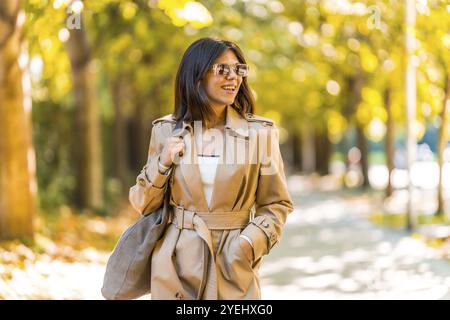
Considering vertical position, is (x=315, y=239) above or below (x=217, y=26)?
below

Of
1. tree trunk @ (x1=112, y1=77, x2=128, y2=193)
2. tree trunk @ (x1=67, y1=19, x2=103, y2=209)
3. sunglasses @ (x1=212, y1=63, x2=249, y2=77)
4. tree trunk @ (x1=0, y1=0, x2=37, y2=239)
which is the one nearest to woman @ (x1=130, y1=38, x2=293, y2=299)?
sunglasses @ (x1=212, y1=63, x2=249, y2=77)

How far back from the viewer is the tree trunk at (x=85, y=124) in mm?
16938

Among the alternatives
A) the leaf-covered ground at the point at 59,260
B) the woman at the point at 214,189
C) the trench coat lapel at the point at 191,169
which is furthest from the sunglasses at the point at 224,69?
the leaf-covered ground at the point at 59,260

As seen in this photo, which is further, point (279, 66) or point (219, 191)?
point (279, 66)

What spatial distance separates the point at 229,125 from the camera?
4.24 meters

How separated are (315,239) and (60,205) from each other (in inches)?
222

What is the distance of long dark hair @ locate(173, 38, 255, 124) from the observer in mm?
4227

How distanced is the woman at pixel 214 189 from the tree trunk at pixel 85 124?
13.0 metres
